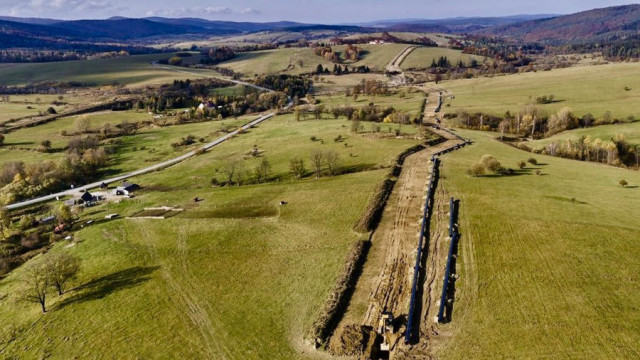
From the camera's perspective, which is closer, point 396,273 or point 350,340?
point 350,340

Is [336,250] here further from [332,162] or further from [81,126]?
[81,126]

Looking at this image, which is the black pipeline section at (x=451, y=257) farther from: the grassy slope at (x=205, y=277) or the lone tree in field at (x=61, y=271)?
→ the lone tree in field at (x=61, y=271)

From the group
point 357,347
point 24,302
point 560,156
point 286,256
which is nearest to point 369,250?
point 286,256

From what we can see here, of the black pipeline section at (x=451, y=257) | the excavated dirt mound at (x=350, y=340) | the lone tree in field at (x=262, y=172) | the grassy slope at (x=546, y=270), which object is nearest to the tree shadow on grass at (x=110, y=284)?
the excavated dirt mound at (x=350, y=340)

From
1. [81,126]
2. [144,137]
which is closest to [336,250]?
[144,137]

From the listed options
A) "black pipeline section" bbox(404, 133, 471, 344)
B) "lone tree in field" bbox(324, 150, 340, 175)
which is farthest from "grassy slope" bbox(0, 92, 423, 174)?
"black pipeline section" bbox(404, 133, 471, 344)
